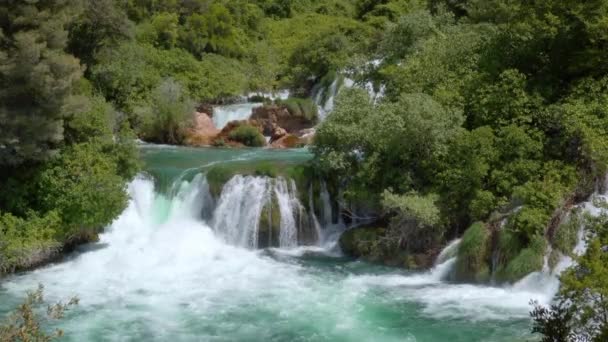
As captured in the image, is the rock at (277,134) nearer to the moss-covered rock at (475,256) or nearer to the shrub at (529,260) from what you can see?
the moss-covered rock at (475,256)

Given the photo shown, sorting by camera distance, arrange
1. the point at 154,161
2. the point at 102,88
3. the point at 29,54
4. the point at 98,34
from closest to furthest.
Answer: the point at 29,54
the point at 154,161
the point at 98,34
the point at 102,88

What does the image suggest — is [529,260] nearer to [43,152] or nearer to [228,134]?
[43,152]

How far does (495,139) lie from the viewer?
53.9ft

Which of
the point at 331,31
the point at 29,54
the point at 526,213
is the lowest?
A: the point at 526,213

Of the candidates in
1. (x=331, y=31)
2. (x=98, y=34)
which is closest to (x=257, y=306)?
(x=98, y=34)

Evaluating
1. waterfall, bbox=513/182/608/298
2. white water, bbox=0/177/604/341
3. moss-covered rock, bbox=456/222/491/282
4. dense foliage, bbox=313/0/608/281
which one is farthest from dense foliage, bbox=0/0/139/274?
waterfall, bbox=513/182/608/298

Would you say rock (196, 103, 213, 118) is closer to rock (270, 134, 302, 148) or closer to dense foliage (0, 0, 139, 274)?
rock (270, 134, 302, 148)

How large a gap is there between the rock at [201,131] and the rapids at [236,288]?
8.28m

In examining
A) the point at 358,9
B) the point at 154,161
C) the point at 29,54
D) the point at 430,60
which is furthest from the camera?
the point at 358,9

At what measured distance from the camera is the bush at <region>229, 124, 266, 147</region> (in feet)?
92.3

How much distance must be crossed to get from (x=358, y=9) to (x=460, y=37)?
82.2 ft

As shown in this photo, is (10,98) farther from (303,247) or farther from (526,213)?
(526,213)

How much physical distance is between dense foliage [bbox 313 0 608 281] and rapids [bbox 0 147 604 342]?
1182 mm

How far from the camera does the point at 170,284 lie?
15.1 meters
